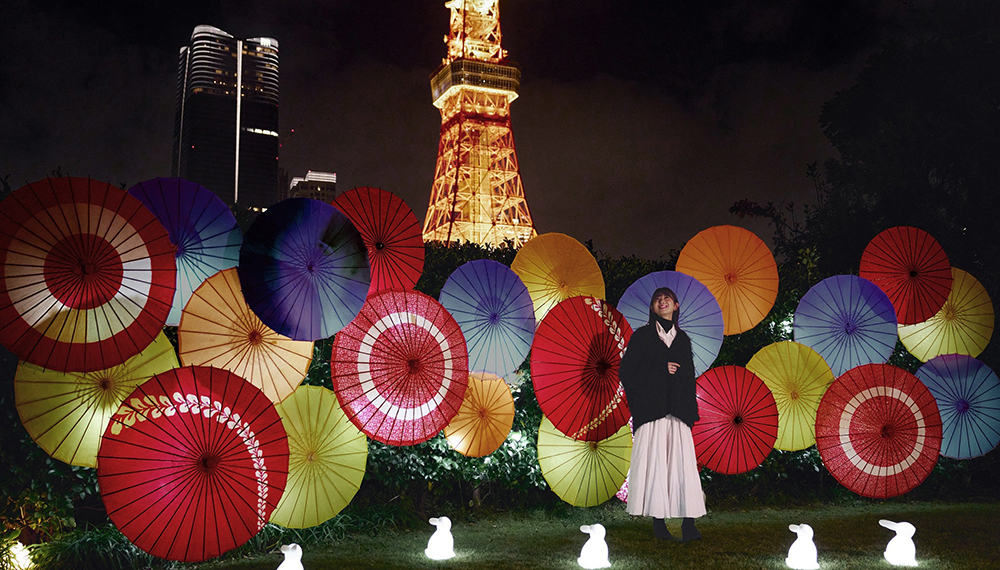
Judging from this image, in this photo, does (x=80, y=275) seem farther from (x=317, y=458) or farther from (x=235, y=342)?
(x=317, y=458)

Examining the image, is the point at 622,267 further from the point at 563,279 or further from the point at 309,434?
the point at 309,434

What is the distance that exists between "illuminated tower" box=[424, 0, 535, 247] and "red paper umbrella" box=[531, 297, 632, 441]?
2376cm

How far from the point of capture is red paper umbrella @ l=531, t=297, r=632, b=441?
207 inches

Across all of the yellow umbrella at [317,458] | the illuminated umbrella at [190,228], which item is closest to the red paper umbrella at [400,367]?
the yellow umbrella at [317,458]

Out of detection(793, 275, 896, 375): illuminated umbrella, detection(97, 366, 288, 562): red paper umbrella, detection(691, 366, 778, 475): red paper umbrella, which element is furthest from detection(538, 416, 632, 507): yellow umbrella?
detection(793, 275, 896, 375): illuminated umbrella


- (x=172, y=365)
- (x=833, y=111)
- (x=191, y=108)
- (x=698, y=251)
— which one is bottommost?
(x=172, y=365)

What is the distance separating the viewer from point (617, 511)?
645 centimetres

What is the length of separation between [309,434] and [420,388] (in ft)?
2.54

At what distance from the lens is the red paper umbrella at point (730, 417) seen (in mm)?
5867

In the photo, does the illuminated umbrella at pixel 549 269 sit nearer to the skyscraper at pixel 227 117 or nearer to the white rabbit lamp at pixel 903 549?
the white rabbit lamp at pixel 903 549

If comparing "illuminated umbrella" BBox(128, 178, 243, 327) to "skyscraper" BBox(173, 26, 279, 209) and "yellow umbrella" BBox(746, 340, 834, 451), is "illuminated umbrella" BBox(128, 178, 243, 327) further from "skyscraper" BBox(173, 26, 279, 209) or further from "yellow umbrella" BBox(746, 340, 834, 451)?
"skyscraper" BBox(173, 26, 279, 209)

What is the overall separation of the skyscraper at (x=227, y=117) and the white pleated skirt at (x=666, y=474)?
54.4 m

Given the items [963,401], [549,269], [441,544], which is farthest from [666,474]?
[963,401]

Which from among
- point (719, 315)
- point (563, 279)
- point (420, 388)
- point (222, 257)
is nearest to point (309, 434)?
point (420, 388)
